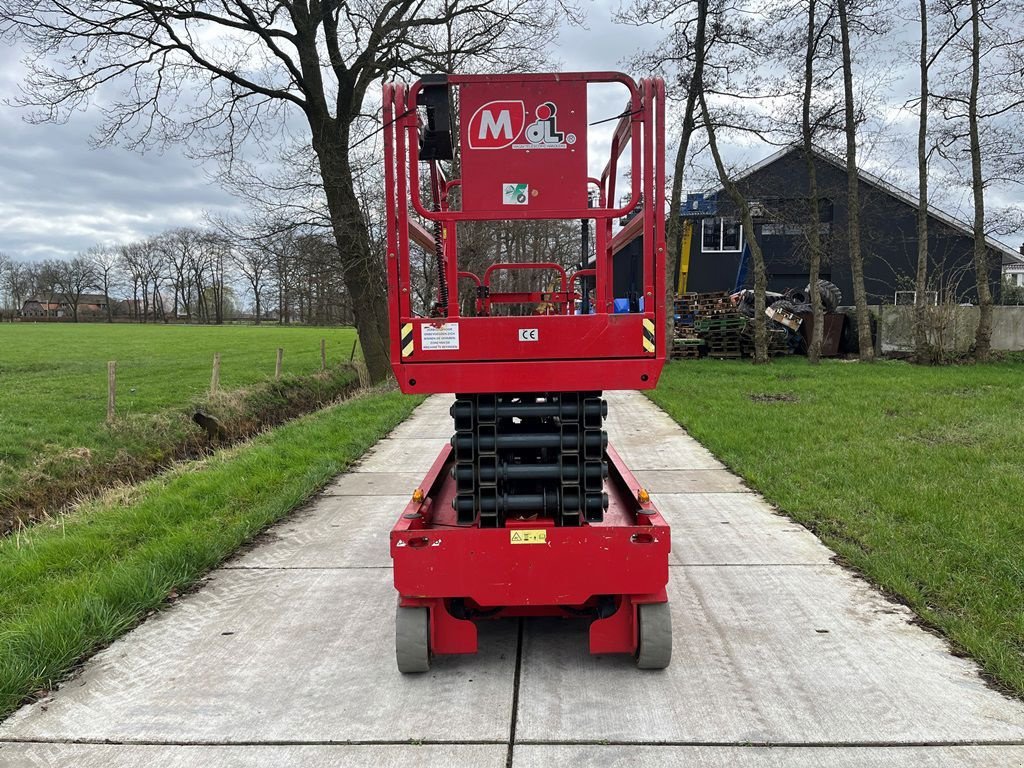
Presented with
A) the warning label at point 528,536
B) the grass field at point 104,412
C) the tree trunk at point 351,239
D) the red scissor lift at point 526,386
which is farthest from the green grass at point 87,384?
the warning label at point 528,536

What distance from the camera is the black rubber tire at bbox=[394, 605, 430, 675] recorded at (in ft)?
10.4

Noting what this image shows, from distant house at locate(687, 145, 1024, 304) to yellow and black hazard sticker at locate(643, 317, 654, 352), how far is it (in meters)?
22.6

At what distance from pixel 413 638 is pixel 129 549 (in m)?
3.12

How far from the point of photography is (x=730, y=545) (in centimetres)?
501

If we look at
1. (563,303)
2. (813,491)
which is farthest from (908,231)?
(563,303)

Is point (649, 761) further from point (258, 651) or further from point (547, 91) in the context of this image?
point (547, 91)

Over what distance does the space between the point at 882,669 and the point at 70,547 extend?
5.35 meters

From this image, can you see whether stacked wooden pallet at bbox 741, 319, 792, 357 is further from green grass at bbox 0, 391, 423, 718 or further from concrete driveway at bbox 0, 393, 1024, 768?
concrete driveway at bbox 0, 393, 1024, 768

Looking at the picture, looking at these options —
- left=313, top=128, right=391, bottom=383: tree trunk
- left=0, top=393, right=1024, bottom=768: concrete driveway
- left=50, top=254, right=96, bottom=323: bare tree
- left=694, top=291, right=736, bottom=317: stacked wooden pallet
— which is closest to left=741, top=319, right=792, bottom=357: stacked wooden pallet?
left=694, top=291, right=736, bottom=317: stacked wooden pallet

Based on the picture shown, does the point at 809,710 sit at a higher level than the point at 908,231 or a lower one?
lower

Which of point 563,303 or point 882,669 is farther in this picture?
point 563,303

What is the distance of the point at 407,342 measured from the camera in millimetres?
3168

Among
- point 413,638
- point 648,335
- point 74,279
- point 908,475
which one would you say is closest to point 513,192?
point 648,335

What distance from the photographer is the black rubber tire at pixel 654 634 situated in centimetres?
316
